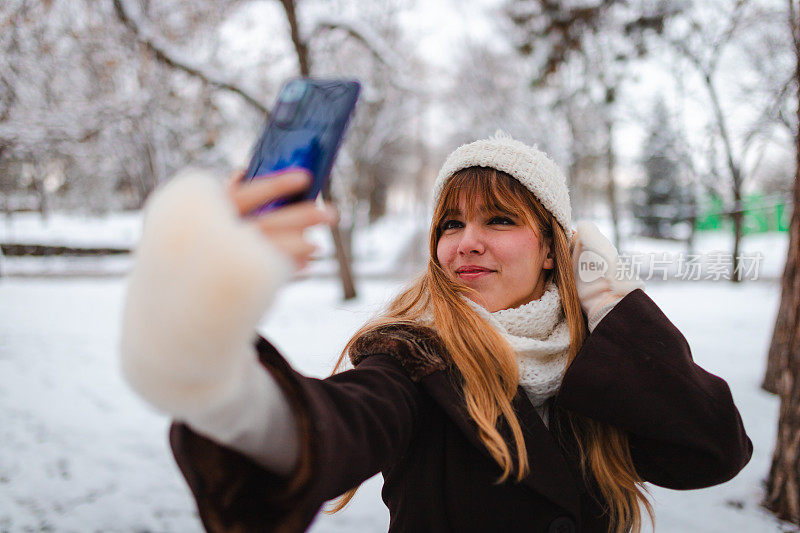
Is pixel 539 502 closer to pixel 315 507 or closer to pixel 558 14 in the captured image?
pixel 315 507

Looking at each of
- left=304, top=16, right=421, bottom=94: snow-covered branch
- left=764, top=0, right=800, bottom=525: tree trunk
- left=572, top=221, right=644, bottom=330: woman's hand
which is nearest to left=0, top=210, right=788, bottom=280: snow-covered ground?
left=304, top=16, right=421, bottom=94: snow-covered branch

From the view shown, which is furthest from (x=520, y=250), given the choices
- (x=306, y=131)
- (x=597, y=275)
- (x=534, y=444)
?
(x=306, y=131)

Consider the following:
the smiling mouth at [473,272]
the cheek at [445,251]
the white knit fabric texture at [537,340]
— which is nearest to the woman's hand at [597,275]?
the white knit fabric texture at [537,340]

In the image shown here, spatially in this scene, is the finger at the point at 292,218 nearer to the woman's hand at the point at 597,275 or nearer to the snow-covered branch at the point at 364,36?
the woman's hand at the point at 597,275

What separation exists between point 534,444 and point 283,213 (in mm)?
1007

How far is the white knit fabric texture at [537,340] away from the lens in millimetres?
1415

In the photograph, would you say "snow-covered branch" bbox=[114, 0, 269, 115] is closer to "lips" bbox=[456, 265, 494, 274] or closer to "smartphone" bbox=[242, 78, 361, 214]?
"lips" bbox=[456, 265, 494, 274]

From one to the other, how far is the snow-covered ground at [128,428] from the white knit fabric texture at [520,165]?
629mm

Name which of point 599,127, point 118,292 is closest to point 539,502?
point 118,292

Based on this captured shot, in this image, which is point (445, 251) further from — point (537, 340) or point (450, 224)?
point (537, 340)

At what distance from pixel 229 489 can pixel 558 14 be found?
593 centimetres

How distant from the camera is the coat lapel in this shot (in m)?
1.21

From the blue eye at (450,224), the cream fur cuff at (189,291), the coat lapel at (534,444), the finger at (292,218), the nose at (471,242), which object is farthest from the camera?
the blue eye at (450,224)

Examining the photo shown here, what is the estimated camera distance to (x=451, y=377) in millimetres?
1317
